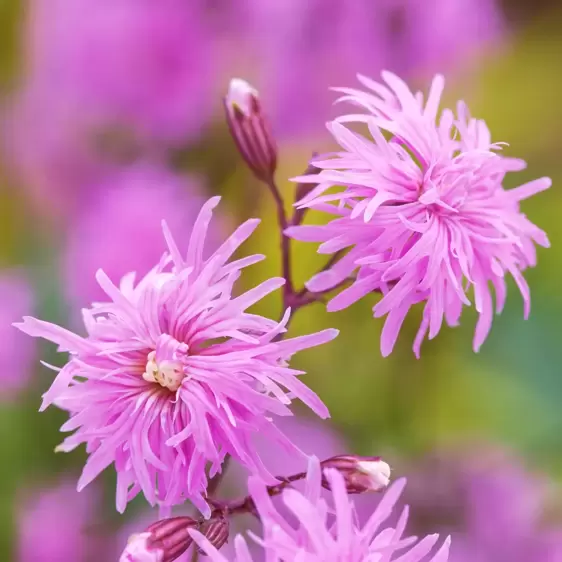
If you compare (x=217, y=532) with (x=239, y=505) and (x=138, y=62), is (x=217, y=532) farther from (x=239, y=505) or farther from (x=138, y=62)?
(x=138, y=62)

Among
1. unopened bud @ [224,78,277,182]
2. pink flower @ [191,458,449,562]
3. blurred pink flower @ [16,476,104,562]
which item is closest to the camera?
pink flower @ [191,458,449,562]

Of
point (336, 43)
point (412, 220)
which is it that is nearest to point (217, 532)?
point (412, 220)

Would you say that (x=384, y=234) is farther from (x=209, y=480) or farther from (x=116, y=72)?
(x=116, y=72)

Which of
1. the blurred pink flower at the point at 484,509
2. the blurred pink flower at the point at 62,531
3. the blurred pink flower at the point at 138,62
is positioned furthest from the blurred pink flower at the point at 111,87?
the blurred pink flower at the point at 484,509

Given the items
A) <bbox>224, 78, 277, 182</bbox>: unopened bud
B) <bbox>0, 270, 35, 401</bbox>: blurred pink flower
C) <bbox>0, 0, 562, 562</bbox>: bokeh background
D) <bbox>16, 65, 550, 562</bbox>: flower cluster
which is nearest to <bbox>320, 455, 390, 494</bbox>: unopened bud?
<bbox>16, 65, 550, 562</bbox>: flower cluster

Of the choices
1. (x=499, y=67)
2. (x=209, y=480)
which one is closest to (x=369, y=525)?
(x=209, y=480)

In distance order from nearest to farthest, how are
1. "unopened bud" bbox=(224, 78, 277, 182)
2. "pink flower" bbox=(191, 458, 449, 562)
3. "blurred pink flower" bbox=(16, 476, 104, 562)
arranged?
"pink flower" bbox=(191, 458, 449, 562), "unopened bud" bbox=(224, 78, 277, 182), "blurred pink flower" bbox=(16, 476, 104, 562)

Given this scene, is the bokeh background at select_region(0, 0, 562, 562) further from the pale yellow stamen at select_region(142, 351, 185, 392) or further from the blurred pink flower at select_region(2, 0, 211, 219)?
the pale yellow stamen at select_region(142, 351, 185, 392)

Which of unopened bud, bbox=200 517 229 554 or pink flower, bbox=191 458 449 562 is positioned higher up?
pink flower, bbox=191 458 449 562
